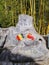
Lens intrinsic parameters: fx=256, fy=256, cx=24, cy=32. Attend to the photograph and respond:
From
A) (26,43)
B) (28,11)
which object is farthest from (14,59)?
(28,11)

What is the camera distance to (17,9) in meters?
5.21

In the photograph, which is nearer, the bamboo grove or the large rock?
the large rock

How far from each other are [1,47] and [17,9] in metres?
1.49

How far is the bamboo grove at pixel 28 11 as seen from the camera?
195 inches

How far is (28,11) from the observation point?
16.8 ft

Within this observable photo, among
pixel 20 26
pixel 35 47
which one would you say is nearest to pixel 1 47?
pixel 20 26

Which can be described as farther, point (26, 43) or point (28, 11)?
point (28, 11)

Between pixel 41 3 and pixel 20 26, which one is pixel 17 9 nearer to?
pixel 41 3

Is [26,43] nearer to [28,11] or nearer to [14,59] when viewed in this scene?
[14,59]

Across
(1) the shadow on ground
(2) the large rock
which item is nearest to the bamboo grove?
(2) the large rock

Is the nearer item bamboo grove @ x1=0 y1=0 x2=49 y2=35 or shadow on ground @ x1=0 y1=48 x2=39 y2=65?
shadow on ground @ x1=0 y1=48 x2=39 y2=65

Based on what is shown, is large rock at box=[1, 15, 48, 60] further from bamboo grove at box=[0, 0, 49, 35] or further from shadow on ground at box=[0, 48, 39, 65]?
bamboo grove at box=[0, 0, 49, 35]

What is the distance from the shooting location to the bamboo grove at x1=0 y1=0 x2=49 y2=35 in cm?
495

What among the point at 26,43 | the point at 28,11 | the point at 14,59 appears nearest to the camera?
the point at 14,59
